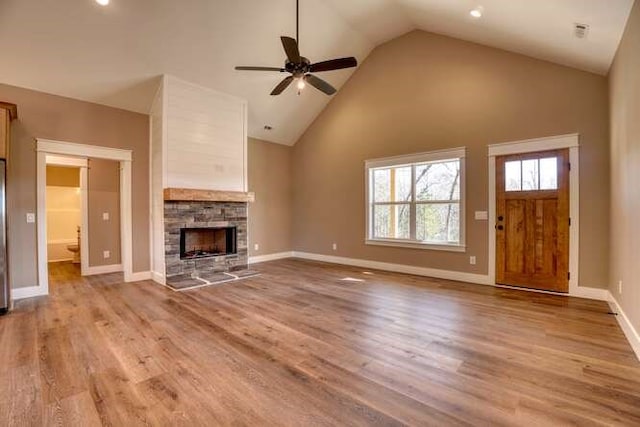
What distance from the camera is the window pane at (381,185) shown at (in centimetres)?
613

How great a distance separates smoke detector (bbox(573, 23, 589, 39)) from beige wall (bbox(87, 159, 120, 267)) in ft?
24.4

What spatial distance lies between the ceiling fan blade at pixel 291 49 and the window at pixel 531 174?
3521 mm

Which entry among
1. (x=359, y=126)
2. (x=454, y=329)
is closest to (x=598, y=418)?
(x=454, y=329)

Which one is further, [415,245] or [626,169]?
[415,245]

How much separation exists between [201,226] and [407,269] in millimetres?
3902

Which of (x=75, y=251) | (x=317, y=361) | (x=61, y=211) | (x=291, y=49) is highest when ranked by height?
(x=291, y=49)

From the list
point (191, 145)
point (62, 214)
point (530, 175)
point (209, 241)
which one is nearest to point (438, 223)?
point (530, 175)

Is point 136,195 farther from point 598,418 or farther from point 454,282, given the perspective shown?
point 598,418

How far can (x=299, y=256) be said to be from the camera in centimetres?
763

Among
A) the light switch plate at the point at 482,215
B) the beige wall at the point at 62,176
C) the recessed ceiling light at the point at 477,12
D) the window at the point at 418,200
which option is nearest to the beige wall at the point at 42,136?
the beige wall at the point at 62,176

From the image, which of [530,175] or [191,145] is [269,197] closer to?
[191,145]

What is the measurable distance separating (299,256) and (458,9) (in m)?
5.84

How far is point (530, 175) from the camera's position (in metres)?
4.40

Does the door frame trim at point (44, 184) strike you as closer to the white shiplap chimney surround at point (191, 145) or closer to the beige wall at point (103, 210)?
the white shiplap chimney surround at point (191, 145)
